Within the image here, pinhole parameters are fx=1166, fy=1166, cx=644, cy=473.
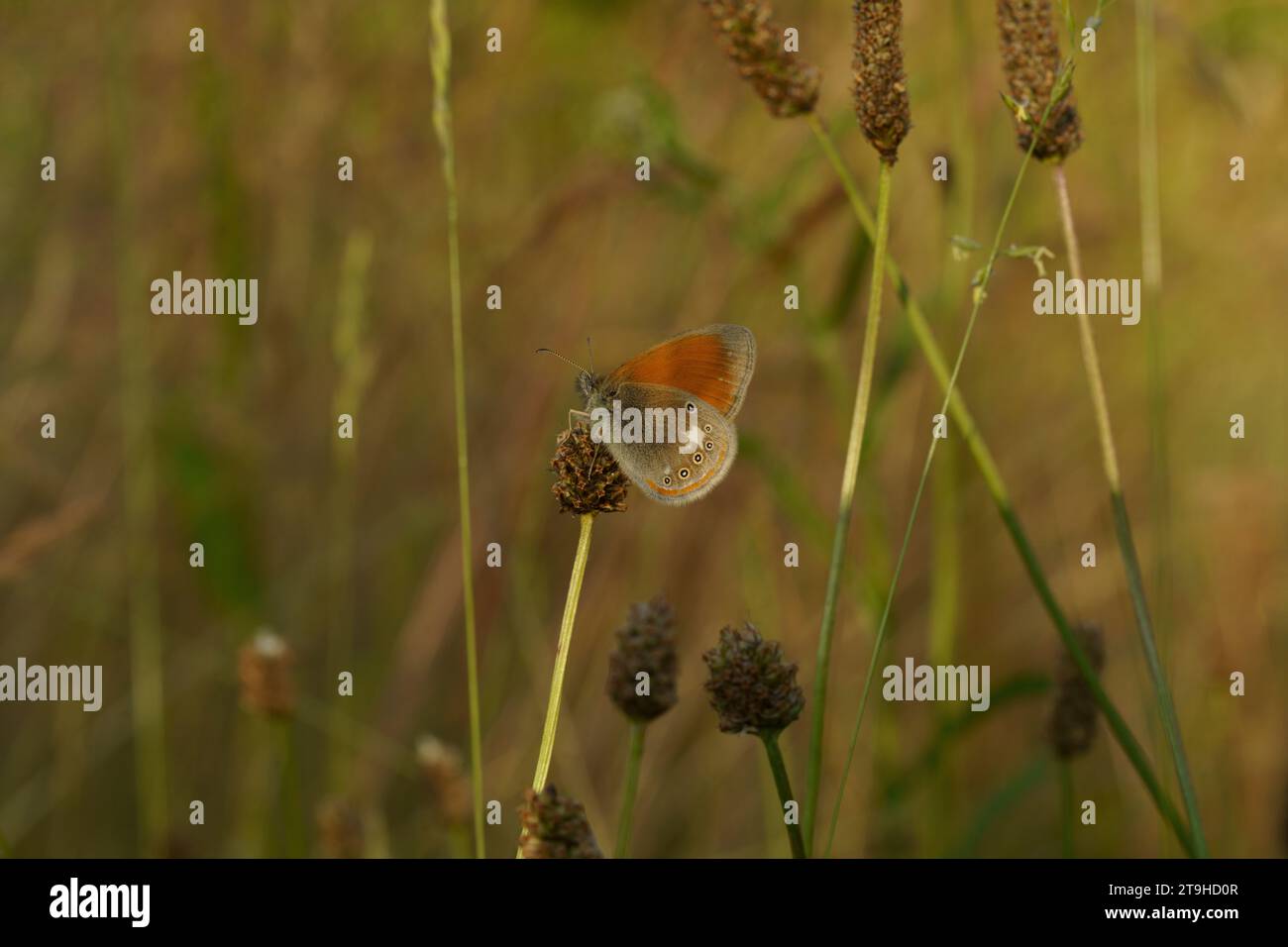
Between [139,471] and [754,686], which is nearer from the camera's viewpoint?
[754,686]

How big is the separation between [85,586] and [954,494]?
206cm

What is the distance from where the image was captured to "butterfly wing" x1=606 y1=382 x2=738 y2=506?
132 cm

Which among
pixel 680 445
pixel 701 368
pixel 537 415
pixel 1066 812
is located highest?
pixel 537 415

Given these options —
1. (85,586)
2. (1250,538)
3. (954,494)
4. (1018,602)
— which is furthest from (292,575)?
(1250,538)

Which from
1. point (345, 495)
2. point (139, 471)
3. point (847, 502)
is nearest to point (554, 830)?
point (847, 502)

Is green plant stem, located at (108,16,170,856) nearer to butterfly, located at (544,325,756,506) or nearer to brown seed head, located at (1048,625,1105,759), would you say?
butterfly, located at (544,325,756,506)

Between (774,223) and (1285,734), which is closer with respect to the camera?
(774,223)

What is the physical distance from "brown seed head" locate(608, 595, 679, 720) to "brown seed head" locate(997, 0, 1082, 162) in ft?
1.80

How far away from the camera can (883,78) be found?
0.97 metres

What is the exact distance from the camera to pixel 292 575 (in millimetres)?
2814

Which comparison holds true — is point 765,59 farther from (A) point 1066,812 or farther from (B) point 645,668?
(A) point 1066,812

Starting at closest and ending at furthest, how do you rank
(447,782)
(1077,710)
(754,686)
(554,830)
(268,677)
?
(554,830), (754,686), (1077,710), (447,782), (268,677)

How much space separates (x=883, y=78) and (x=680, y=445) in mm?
530
